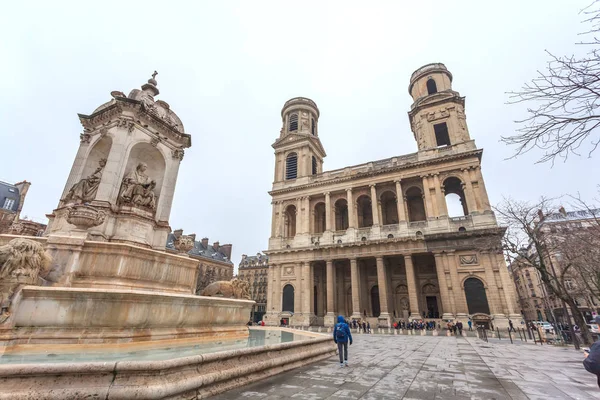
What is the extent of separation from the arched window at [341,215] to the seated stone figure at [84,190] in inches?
1076

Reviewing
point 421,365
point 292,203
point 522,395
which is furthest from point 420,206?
point 522,395

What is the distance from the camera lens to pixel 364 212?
33.5m

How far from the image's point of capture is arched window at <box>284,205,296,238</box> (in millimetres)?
34375

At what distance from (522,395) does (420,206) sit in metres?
28.8

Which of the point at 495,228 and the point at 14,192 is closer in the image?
the point at 495,228

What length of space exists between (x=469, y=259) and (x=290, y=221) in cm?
1999

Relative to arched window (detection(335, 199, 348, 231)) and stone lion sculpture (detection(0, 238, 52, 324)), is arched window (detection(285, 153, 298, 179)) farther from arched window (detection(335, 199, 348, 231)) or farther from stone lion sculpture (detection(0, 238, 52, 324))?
stone lion sculpture (detection(0, 238, 52, 324))

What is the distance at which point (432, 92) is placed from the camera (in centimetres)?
3422

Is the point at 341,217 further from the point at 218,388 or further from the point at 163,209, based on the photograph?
the point at 218,388

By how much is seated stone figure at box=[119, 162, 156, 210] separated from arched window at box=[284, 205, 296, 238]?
26.5m

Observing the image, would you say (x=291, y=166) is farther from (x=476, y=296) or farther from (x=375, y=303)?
(x=476, y=296)

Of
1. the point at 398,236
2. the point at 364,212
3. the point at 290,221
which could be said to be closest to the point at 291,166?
the point at 290,221

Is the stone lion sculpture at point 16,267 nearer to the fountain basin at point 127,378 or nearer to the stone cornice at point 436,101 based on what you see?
the fountain basin at point 127,378

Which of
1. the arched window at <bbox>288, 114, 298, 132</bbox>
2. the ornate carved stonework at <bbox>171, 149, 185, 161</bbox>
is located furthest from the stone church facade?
the ornate carved stonework at <bbox>171, 149, 185, 161</bbox>
